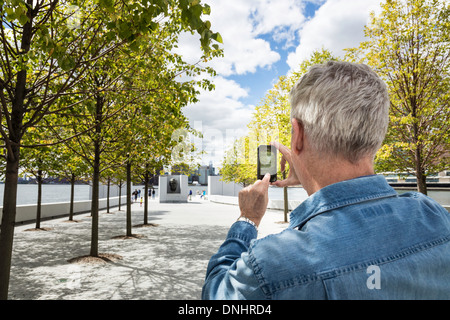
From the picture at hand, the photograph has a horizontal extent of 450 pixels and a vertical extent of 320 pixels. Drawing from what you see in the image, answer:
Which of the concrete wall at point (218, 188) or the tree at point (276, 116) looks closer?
the tree at point (276, 116)

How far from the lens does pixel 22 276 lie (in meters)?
7.20

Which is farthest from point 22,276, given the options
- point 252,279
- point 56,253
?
point 252,279

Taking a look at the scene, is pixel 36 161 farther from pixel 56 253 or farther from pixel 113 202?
pixel 113 202

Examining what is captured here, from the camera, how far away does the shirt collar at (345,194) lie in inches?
41.0

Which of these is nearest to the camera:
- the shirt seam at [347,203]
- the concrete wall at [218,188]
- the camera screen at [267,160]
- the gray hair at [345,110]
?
the shirt seam at [347,203]

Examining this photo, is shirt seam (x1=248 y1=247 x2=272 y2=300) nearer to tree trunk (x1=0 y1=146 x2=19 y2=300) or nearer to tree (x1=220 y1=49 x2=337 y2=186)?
tree trunk (x1=0 y1=146 x2=19 y2=300)

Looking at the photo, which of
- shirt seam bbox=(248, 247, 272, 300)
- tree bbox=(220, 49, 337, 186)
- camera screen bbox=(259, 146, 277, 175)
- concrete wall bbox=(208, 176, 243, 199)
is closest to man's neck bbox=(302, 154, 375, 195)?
shirt seam bbox=(248, 247, 272, 300)

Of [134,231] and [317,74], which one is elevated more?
[317,74]

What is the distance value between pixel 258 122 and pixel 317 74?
54.9ft

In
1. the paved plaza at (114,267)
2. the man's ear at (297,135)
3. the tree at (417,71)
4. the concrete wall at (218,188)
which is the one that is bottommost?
the paved plaza at (114,267)

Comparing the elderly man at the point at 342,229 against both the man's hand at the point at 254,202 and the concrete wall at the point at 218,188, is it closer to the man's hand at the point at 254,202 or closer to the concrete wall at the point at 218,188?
the man's hand at the point at 254,202

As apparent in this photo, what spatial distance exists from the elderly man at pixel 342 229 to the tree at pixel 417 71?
9897 millimetres

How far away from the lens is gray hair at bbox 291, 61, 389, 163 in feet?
3.75

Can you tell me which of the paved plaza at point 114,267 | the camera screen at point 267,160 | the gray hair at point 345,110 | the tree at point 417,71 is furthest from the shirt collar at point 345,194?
the tree at point 417,71
